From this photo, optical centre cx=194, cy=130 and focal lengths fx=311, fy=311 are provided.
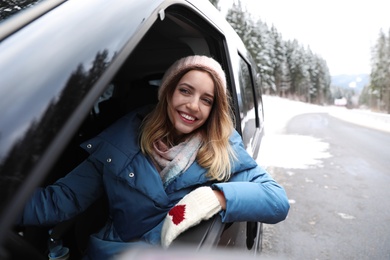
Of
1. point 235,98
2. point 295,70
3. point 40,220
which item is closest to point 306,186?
point 235,98

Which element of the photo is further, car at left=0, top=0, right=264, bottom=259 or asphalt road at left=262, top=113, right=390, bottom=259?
asphalt road at left=262, top=113, right=390, bottom=259

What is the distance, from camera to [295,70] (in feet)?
228

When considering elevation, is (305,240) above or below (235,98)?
below

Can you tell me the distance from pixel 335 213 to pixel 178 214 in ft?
12.1

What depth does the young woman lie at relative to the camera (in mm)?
1395

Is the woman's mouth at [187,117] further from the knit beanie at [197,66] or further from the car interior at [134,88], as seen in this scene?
the car interior at [134,88]

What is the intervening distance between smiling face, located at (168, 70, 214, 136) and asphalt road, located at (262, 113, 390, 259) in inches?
34.8

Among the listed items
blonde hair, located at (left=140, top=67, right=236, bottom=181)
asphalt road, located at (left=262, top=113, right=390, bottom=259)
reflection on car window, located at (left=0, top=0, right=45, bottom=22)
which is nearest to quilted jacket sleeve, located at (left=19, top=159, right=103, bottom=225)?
blonde hair, located at (left=140, top=67, right=236, bottom=181)

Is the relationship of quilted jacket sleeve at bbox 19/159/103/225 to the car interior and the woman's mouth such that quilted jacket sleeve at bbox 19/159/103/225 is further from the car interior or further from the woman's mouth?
the woman's mouth

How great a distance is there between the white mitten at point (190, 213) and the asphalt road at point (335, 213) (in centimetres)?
68

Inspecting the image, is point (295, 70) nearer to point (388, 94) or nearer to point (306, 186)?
point (388, 94)

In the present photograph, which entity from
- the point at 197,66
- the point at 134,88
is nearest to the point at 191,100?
the point at 197,66

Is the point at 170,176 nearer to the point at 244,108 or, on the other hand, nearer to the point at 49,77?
the point at 49,77

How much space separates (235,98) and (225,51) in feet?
1.12
